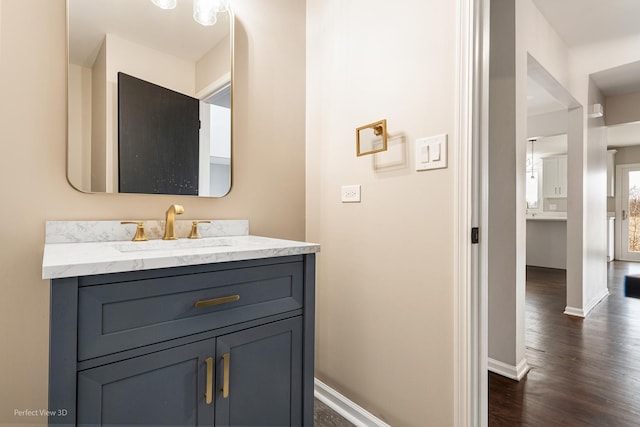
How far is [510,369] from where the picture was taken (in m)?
2.04

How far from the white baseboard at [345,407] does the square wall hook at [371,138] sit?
46.0 inches

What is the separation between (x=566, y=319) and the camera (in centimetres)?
314

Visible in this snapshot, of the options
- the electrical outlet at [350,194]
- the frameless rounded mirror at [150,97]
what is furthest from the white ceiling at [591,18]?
the frameless rounded mirror at [150,97]

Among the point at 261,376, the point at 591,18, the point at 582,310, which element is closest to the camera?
the point at 261,376

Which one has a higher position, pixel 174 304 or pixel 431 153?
pixel 431 153

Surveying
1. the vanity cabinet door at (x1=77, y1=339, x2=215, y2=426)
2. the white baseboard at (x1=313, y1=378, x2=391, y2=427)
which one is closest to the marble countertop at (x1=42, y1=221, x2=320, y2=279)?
the vanity cabinet door at (x1=77, y1=339, x2=215, y2=426)

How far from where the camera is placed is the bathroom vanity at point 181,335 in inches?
29.7

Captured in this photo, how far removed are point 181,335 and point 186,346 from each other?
4cm

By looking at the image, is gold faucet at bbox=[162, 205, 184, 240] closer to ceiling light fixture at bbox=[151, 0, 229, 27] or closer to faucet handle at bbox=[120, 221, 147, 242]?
faucet handle at bbox=[120, 221, 147, 242]

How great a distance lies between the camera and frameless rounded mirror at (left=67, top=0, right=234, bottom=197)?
1.27 meters

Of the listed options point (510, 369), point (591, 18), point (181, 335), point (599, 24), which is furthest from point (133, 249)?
point (599, 24)

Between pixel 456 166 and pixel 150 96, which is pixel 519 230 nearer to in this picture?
pixel 456 166

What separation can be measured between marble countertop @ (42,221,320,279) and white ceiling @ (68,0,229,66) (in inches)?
26.8

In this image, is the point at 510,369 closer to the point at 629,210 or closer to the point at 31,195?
the point at 31,195
